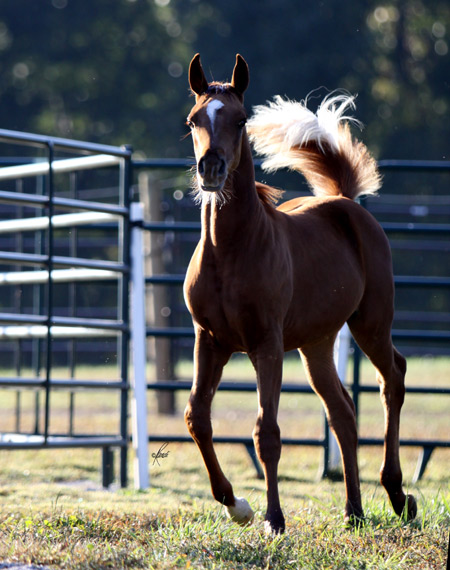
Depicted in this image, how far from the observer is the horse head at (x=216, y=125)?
3.64 m

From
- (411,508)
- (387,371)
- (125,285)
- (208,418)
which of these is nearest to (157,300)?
(125,285)

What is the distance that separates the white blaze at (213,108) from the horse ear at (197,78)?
0.79 ft

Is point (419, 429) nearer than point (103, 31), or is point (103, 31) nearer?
point (419, 429)

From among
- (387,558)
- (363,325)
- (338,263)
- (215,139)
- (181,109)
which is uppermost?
(181,109)

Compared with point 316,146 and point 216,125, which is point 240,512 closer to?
point 216,125

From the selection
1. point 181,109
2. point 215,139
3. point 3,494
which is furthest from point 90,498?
point 181,109

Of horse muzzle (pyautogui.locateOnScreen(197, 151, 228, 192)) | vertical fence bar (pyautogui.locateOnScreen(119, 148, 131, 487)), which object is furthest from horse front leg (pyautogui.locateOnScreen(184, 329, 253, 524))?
vertical fence bar (pyautogui.locateOnScreen(119, 148, 131, 487))

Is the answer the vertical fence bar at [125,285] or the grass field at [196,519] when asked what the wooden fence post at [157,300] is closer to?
the grass field at [196,519]

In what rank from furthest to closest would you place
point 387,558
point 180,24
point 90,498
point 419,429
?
1. point 180,24
2. point 419,429
3. point 90,498
4. point 387,558

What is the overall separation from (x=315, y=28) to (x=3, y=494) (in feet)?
66.0

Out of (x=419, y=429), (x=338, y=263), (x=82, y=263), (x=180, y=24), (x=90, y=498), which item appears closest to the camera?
(x=338, y=263)

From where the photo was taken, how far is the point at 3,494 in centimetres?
531

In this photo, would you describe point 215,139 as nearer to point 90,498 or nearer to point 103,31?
point 90,498

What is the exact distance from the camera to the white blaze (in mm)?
3787
